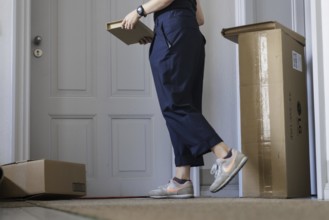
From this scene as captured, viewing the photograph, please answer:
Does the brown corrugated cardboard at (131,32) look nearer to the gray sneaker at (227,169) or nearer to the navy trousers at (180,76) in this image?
the navy trousers at (180,76)

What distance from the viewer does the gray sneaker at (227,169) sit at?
249cm

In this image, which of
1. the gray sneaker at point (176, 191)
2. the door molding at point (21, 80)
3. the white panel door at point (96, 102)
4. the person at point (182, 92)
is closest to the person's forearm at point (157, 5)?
the person at point (182, 92)

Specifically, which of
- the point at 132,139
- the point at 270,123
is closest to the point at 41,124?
the point at 132,139

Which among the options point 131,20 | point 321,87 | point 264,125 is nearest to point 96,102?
point 131,20

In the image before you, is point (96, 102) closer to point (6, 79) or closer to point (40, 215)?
point (6, 79)

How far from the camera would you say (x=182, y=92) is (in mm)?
2561

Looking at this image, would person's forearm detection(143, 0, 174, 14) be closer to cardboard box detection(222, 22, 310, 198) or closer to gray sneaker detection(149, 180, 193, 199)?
cardboard box detection(222, 22, 310, 198)

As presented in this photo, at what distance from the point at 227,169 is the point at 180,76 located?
0.44m

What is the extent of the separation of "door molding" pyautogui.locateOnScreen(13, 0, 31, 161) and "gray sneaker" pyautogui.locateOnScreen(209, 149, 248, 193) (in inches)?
46.4

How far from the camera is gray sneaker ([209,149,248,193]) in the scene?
2.49m

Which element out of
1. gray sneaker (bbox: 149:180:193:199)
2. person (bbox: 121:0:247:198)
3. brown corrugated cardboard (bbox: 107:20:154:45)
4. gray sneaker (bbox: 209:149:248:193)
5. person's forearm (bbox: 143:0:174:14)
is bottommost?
gray sneaker (bbox: 149:180:193:199)

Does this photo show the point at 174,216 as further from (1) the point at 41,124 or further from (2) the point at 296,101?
(1) the point at 41,124

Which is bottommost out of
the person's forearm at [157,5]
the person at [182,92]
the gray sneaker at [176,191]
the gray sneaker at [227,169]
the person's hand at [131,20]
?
the gray sneaker at [176,191]

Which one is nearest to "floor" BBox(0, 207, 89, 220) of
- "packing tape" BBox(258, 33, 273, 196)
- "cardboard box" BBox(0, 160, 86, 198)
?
"cardboard box" BBox(0, 160, 86, 198)
